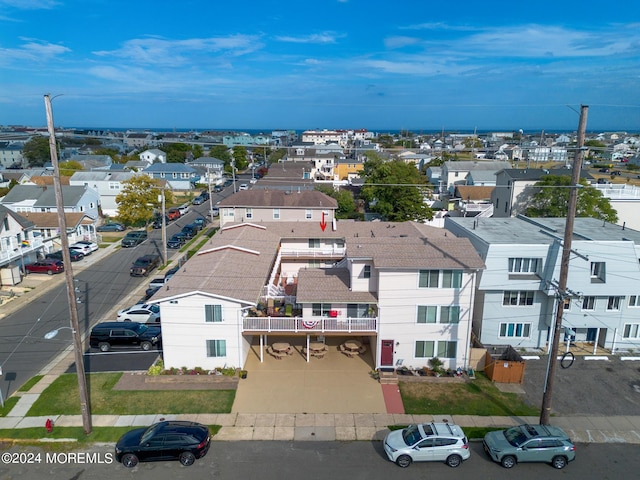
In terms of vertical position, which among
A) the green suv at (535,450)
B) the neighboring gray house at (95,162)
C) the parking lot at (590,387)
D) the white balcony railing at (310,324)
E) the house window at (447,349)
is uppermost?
the neighboring gray house at (95,162)

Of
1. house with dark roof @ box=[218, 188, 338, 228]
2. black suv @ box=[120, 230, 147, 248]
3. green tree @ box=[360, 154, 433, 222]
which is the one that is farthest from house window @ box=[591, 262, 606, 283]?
black suv @ box=[120, 230, 147, 248]

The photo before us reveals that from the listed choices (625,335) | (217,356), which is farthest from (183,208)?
(625,335)

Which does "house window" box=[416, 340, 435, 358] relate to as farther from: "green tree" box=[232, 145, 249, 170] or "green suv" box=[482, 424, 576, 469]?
"green tree" box=[232, 145, 249, 170]

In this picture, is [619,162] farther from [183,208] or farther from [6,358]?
[6,358]

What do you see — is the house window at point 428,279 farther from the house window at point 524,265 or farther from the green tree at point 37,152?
the green tree at point 37,152

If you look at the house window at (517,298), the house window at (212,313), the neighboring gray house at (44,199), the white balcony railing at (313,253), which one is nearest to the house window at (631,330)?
the house window at (517,298)

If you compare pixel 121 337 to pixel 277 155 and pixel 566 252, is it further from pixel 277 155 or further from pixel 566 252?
pixel 277 155
